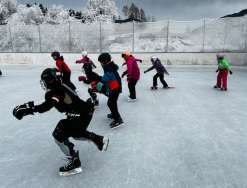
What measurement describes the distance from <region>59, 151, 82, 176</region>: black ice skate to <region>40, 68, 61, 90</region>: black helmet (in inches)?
41.2

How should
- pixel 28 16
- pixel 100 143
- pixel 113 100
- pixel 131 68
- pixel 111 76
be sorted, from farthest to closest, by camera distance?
pixel 28 16 < pixel 131 68 < pixel 113 100 < pixel 111 76 < pixel 100 143

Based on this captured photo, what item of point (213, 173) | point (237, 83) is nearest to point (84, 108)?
point (213, 173)

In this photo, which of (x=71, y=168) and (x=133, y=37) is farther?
(x=133, y=37)

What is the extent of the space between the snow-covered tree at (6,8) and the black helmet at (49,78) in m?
71.7

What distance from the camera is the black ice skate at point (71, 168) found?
10.8 feet

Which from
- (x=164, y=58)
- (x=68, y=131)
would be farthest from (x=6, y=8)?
(x=68, y=131)

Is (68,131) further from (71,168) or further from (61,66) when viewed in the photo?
(61,66)

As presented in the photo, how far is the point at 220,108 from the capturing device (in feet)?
21.0

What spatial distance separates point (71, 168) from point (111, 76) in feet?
6.33

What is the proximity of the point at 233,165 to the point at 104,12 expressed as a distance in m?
80.0

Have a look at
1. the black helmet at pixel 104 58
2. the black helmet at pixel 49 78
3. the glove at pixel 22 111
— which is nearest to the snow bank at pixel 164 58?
the black helmet at pixel 104 58

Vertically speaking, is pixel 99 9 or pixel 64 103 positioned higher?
pixel 99 9

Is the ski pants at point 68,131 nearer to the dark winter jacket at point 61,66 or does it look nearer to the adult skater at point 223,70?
the dark winter jacket at point 61,66

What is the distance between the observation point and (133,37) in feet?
58.4
